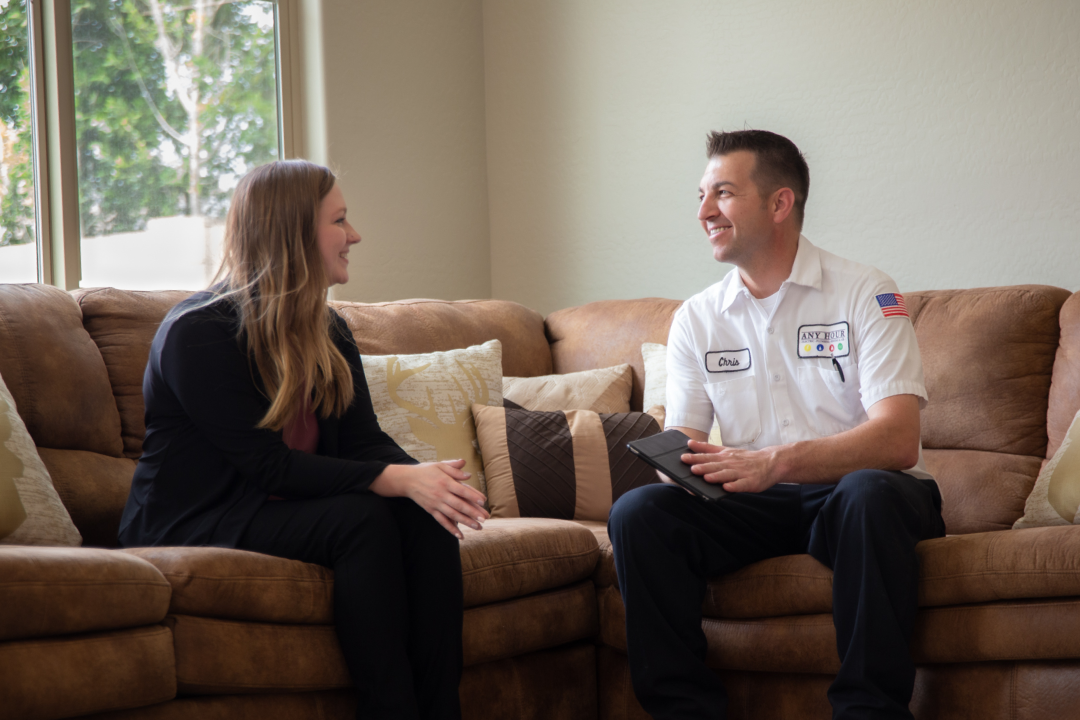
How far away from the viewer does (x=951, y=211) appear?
9.10 feet

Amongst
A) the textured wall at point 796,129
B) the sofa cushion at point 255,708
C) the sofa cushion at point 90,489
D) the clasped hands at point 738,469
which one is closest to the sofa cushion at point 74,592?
the sofa cushion at point 255,708

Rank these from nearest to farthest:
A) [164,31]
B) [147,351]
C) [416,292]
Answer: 1. [147,351]
2. [164,31]
3. [416,292]

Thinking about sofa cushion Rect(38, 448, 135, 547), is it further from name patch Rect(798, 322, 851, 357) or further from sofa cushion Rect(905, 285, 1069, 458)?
sofa cushion Rect(905, 285, 1069, 458)

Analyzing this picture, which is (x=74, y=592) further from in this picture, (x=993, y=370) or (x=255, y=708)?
(x=993, y=370)

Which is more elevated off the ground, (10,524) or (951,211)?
(951,211)

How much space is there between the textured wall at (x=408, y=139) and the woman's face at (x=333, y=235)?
1.47 metres

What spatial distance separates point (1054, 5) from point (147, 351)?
2478mm

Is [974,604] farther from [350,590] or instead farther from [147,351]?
[147,351]

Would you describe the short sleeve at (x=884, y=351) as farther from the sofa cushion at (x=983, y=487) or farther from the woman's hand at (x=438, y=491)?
the woman's hand at (x=438, y=491)

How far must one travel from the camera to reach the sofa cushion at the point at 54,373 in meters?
2.00

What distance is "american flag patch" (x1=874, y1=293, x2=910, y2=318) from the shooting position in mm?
1888

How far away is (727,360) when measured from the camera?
6.75 ft

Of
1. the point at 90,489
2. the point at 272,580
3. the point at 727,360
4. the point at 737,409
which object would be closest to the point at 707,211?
the point at 727,360

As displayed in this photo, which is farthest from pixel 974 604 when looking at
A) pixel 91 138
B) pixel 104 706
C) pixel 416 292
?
pixel 91 138
